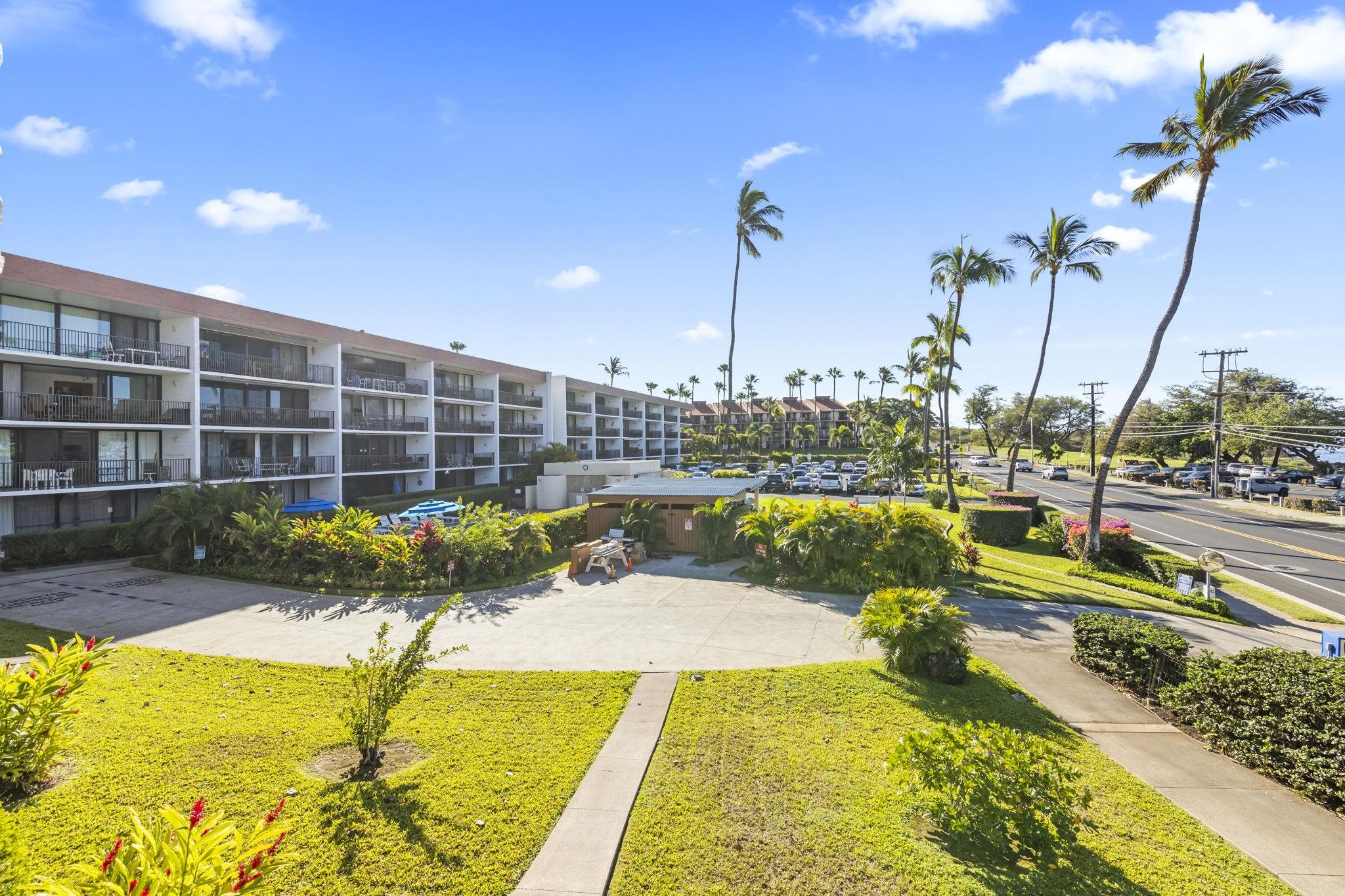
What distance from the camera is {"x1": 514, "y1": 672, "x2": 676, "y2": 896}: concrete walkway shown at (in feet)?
15.7

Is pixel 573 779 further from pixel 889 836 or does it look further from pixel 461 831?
pixel 889 836

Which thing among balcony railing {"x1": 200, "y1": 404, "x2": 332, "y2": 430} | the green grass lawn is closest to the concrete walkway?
the green grass lawn

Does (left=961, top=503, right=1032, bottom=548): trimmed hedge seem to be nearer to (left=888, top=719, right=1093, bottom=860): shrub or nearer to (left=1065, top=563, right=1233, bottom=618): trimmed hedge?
(left=1065, top=563, right=1233, bottom=618): trimmed hedge

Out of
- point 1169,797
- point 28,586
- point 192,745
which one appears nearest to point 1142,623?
point 1169,797

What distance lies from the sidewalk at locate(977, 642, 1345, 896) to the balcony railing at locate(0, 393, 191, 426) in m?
28.4

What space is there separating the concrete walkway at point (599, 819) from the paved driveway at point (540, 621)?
249 cm

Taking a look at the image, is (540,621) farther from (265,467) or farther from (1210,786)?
(265,467)

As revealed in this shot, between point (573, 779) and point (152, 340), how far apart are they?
87.6 feet

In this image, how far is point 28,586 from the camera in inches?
607

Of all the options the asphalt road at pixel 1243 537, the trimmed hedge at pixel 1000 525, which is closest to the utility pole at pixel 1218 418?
the asphalt road at pixel 1243 537

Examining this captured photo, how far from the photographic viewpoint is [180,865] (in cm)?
294

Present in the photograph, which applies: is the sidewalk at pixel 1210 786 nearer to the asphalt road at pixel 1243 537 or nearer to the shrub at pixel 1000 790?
the shrub at pixel 1000 790

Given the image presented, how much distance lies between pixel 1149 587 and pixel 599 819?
63.9ft

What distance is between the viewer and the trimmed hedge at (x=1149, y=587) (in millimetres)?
15727
